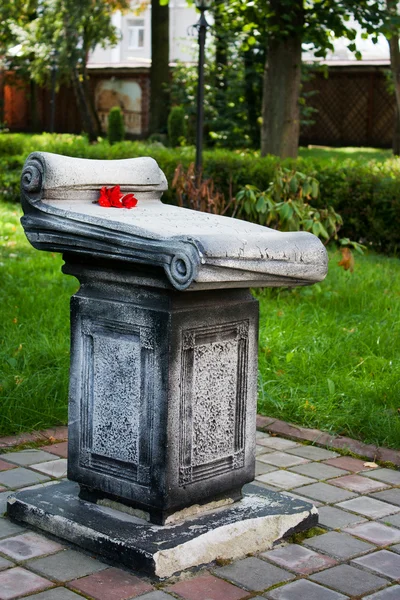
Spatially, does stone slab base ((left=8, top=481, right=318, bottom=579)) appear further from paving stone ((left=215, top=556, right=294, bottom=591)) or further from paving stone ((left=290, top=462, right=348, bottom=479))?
paving stone ((left=290, top=462, right=348, bottom=479))

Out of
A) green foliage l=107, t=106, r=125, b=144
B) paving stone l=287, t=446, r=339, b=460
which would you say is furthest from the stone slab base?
green foliage l=107, t=106, r=125, b=144

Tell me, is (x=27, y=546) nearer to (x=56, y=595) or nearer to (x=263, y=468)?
(x=56, y=595)

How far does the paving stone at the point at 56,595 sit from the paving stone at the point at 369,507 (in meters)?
1.39

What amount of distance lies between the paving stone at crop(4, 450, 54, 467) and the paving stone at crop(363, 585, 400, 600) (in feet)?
6.09

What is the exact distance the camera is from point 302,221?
736cm

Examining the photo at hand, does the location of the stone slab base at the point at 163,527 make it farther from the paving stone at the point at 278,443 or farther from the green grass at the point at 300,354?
the green grass at the point at 300,354

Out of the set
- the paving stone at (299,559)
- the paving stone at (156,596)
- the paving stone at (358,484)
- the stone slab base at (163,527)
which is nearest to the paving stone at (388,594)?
the paving stone at (299,559)

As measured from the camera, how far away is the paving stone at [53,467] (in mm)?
4194

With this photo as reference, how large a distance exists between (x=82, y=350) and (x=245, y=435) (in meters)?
0.72

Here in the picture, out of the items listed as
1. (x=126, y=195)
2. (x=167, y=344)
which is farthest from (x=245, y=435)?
(x=126, y=195)

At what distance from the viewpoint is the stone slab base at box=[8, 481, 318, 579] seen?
3.17 m

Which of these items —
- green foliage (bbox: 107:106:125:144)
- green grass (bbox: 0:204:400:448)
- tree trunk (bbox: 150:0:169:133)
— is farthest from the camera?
green foliage (bbox: 107:106:125:144)

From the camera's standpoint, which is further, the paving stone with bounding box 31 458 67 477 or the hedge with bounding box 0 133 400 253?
the hedge with bounding box 0 133 400 253

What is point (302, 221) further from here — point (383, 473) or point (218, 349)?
point (218, 349)
